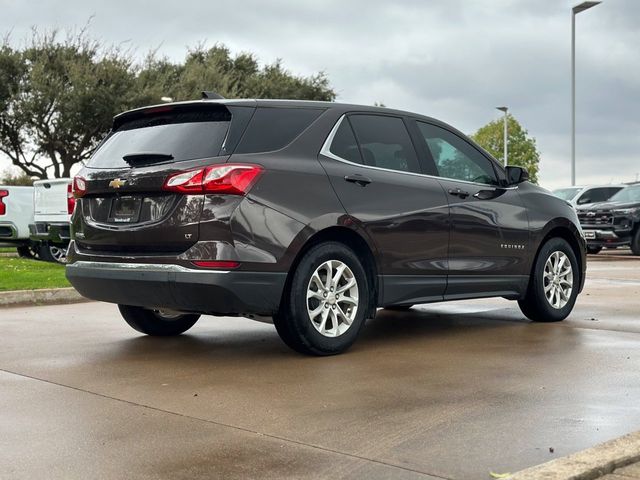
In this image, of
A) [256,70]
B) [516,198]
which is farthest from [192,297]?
[256,70]

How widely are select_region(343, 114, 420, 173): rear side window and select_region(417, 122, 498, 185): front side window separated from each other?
0.26 m

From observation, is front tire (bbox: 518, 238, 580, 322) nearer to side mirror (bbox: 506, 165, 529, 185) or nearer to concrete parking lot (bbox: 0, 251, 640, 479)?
concrete parking lot (bbox: 0, 251, 640, 479)

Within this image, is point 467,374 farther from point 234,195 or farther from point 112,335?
point 112,335

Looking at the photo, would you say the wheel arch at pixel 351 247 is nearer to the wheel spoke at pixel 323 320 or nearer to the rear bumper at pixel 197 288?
the rear bumper at pixel 197 288

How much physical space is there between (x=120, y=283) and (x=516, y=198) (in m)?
3.63

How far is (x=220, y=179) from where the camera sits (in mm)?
5949

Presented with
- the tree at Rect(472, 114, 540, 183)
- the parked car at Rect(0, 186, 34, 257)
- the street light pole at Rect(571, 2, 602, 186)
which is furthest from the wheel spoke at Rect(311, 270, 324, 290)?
the tree at Rect(472, 114, 540, 183)

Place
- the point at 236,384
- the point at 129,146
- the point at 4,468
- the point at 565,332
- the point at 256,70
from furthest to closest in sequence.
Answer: the point at 256,70 → the point at 565,332 → the point at 129,146 → the point at 236,384 → the point at 4,468

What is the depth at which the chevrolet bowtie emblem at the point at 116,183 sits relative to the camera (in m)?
6.37

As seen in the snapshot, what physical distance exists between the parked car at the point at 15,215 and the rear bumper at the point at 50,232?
77cm

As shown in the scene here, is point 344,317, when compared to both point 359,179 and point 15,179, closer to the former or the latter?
point 359,179

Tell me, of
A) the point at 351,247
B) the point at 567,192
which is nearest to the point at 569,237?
the point at 351,247

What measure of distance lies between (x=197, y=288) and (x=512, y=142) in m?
88.9

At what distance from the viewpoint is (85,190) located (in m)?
6.71
